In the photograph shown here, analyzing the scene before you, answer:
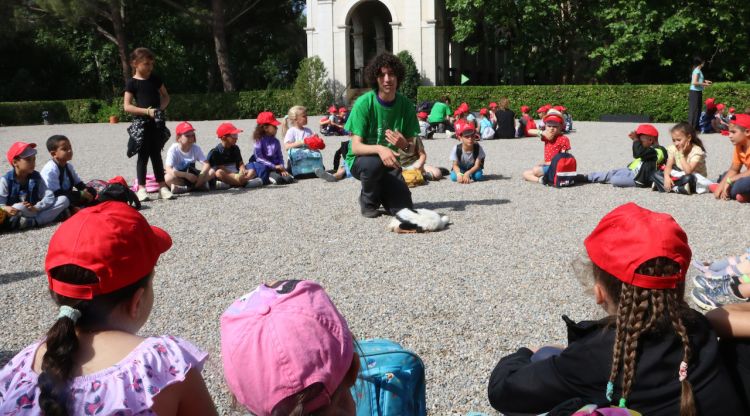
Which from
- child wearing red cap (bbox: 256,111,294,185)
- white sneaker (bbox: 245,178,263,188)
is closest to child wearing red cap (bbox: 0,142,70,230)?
white sneaker (bbox: 245,178,263,188)

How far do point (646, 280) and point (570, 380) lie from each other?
1.16 feet

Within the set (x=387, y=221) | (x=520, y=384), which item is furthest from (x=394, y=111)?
(x=520, y=384)

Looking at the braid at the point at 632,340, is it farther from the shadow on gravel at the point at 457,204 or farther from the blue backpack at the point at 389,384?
the shadow on gravel at the point at 457,204

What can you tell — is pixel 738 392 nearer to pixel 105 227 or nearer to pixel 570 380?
pixel 570 380

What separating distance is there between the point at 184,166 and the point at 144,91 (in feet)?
4.05

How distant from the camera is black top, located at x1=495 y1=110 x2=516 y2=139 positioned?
54.2 feet

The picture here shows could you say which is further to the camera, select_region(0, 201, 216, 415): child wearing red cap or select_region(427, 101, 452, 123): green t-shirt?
select_region(427, 101, 452, 123): green t-shirt

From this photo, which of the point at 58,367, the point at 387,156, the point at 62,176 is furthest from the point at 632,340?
the point at 62,176

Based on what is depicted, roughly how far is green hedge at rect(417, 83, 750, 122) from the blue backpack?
852 inches

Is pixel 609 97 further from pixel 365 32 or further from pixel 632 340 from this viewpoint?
pixel 632 340

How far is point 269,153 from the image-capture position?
10062mm

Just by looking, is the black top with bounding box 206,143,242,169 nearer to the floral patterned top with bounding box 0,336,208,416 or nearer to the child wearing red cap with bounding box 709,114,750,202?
the child wearing red cap with bounding box 709,114,750,202

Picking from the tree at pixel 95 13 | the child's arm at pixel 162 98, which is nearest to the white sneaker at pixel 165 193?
the child's arm at pixel 162 98

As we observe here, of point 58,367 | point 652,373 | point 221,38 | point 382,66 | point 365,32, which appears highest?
point 365,32
